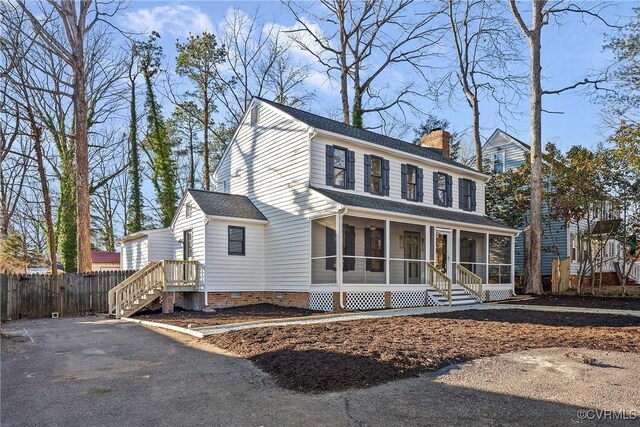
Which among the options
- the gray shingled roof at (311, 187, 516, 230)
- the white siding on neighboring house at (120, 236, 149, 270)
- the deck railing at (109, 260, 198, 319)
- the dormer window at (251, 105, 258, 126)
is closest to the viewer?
the deck railing at (109, 260, 198, 319)

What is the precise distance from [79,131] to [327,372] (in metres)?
16.9

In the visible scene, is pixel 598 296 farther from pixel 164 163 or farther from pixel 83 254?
pixel 164 163

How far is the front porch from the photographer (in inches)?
557

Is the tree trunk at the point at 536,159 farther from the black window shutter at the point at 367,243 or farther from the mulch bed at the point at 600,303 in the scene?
the black window shutter at the point at 367,243

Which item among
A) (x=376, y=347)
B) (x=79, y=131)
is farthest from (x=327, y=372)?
(x=79, y=131)

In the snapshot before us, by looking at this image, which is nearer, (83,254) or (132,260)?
(83,254)

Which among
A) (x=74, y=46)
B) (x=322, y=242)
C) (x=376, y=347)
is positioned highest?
(x=74, y=46)

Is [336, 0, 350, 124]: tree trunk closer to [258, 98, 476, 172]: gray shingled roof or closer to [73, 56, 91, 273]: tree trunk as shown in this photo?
[258, 98, 476, 172]: gray shingled roof

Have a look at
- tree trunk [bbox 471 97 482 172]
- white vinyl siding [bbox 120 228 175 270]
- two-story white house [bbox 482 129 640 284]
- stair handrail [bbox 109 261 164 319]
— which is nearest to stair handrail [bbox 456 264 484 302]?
two-story white house [bbox 482 129 640 284]

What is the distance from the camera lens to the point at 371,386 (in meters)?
5.18

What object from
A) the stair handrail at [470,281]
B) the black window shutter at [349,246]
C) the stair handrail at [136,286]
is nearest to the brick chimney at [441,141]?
the stair handrail at [470,281]

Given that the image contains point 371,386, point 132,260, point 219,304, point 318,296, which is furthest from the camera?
point 132,260

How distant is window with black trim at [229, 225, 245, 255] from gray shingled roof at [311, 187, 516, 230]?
331 cm

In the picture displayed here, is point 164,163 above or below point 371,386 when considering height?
above
